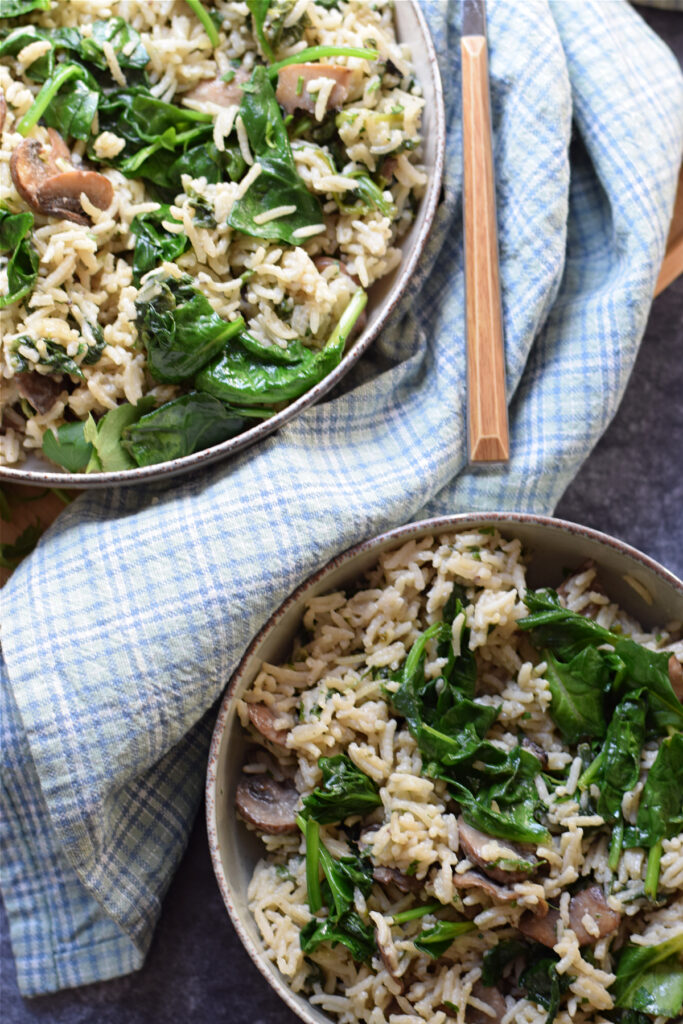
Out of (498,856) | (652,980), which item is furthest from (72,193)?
(652,980)

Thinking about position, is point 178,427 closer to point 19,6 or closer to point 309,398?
point 309,398

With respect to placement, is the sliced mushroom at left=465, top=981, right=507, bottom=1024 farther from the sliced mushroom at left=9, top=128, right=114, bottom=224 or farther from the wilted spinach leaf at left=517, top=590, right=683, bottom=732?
the sliced mushroom at left=9, top=128, right=114, bottom=224

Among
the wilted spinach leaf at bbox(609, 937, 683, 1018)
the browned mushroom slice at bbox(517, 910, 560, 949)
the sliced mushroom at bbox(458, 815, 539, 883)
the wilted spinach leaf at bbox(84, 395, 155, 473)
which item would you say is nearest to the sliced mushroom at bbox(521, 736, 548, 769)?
the sliced mushroom at bbox(458, 815, 539, 883)

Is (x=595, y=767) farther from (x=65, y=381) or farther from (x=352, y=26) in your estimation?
(x=352, y=26)

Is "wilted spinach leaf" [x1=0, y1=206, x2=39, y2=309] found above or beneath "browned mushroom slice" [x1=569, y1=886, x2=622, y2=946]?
above

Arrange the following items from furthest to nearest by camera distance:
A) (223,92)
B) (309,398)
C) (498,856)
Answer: (223,92)
(309,398)
(498,856)

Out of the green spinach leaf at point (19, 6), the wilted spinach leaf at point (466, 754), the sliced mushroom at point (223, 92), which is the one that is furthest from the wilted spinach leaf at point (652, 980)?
the green spinach leaf at point (19, 6)

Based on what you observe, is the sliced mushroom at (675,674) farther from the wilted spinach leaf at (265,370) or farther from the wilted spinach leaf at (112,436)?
the wilted spinach leaf at (112,436)
